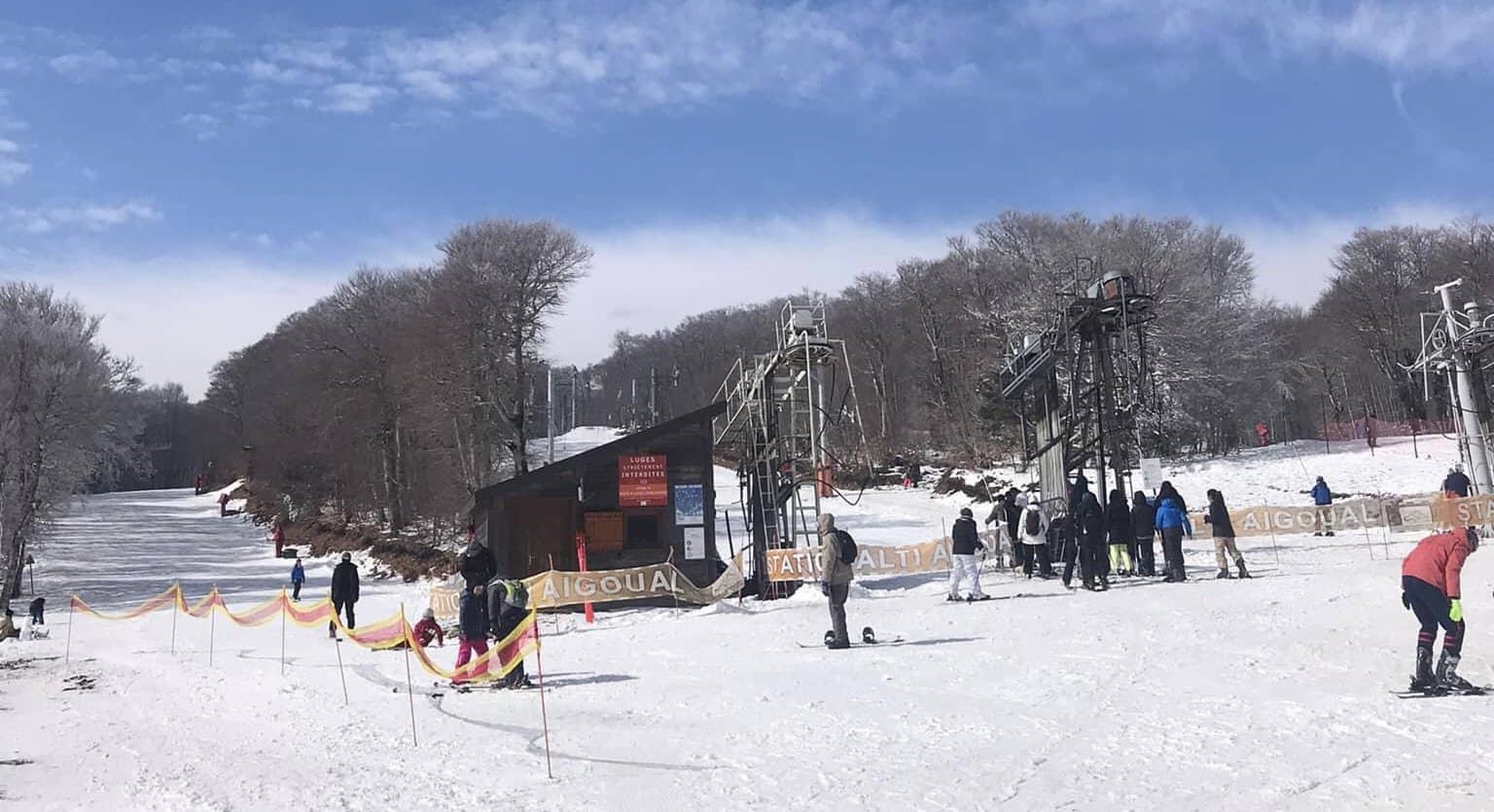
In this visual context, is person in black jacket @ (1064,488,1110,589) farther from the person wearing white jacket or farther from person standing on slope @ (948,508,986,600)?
the person wearing white jacket

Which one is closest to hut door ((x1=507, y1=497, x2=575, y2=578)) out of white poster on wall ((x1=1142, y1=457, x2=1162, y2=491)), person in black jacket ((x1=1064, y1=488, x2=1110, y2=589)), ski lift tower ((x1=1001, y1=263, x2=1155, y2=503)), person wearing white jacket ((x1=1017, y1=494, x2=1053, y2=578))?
person wearing white jacket ((x1=1017, y1=494, x2=1053, y2=578))

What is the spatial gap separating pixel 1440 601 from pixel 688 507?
18.8 metres

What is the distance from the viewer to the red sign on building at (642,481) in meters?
25.5

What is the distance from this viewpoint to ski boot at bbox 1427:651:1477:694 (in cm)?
870

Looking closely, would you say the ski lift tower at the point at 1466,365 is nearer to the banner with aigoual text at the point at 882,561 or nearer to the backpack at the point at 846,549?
the banner with aigoual text at the point at 882,561

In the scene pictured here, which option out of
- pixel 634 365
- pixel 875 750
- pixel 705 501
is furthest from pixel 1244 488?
pixel 634 365

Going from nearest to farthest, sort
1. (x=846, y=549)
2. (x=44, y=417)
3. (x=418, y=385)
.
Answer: (x=846, y=549), (x=44, y=417), (x=418, y=385)

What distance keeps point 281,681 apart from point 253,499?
57463 millimetres

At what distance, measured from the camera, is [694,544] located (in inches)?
1019

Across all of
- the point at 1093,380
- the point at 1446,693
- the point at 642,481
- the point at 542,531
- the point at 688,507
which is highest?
the point at 1093,380

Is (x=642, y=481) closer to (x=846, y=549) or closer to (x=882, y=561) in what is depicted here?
(x=882, y=561)

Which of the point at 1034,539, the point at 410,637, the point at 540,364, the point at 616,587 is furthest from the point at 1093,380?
the point at 540,364

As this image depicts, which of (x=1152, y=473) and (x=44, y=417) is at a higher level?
(x=44, y=417)

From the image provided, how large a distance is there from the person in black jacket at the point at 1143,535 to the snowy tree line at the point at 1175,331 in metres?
23.0
